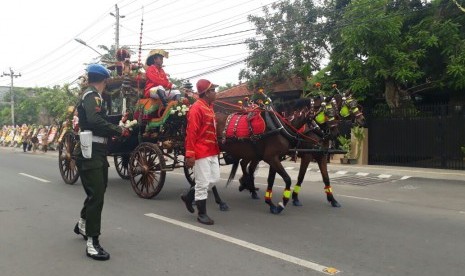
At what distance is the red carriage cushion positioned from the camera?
7.31 metres

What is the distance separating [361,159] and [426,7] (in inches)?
246

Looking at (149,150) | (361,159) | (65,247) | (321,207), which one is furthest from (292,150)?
(361,159)

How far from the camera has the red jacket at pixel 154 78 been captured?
8.53 meters

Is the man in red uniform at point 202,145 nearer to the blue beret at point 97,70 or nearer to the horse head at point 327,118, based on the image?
the blue beret at point 97,70

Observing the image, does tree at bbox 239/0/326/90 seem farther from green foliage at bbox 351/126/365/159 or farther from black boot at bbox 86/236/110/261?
black boot at bbox 86/236/110/261

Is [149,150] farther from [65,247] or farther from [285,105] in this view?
[65,247]

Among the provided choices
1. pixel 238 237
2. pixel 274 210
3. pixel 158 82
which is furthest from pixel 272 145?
pixel 158 82

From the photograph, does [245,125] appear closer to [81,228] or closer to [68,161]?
[81,228]

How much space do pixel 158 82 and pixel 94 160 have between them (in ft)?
12.8

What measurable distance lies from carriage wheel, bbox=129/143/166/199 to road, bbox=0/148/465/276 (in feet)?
1.02

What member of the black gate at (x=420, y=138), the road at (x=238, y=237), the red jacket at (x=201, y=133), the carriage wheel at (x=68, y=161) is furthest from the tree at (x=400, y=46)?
the red jacket at (x=201, y=133)

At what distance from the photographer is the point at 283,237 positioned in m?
5.64

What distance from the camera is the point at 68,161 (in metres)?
10.7

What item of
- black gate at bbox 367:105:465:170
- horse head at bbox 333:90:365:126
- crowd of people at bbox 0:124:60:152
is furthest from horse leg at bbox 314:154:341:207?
crowd of people at bbox 0:124:60:152
